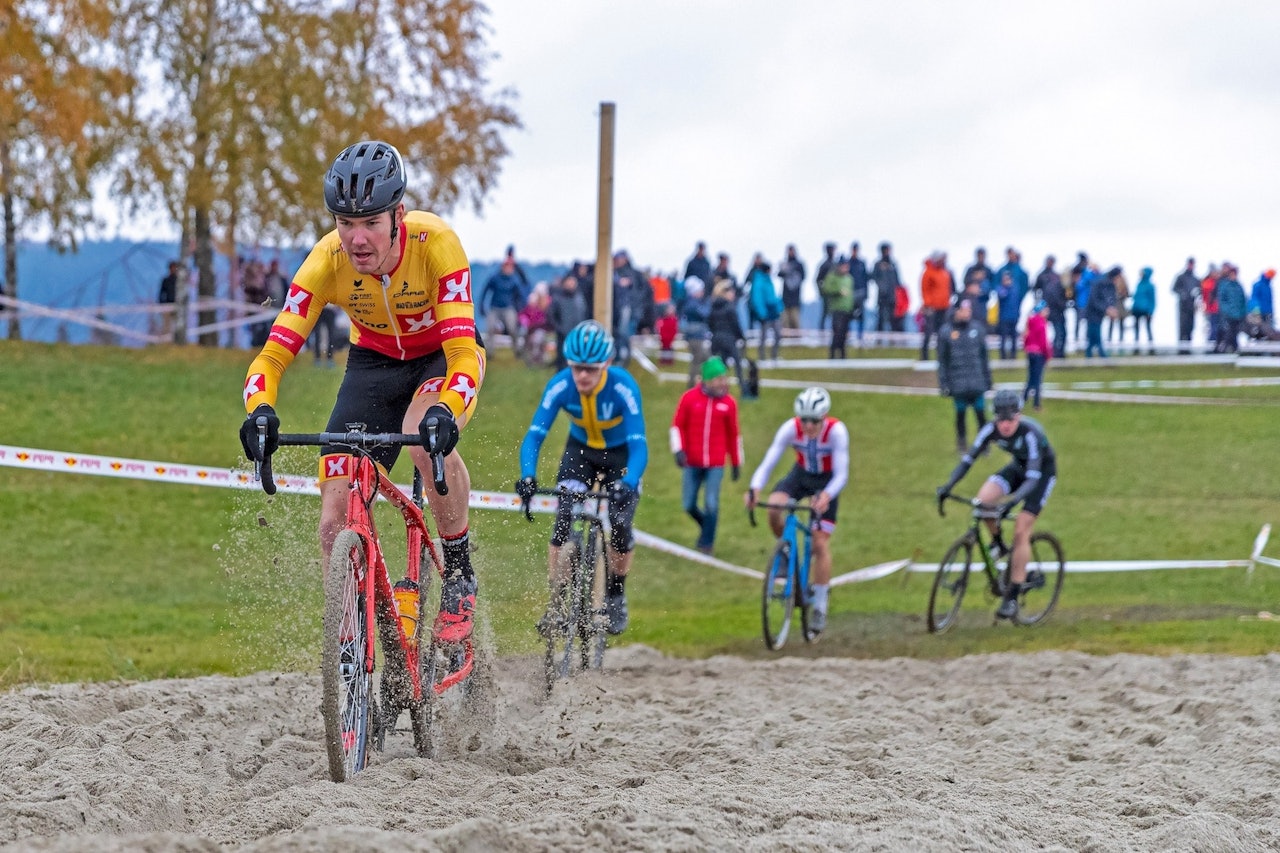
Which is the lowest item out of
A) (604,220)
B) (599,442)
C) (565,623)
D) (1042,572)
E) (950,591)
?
(950,591)

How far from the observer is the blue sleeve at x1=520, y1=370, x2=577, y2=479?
397 inches

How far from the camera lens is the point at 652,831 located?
513 cm

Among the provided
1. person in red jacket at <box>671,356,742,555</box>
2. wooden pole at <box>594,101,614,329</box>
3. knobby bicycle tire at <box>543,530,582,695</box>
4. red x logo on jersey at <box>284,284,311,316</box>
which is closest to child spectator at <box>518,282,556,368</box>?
person in red jacket at <box>671,356,742,555</box>

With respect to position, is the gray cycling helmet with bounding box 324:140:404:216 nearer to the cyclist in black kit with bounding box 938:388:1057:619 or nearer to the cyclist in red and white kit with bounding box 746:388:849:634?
the cyclist in red and white kit with bounding box 746:388:849:634

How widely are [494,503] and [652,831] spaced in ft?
32.8

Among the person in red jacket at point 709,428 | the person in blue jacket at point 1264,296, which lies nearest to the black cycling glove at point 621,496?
the person in red jacket at point 709,428

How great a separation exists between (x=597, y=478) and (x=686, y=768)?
4.33 metres

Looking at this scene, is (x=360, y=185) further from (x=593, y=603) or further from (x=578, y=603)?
(x=593, y=603)

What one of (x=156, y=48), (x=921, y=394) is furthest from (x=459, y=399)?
(x=156, y=48)

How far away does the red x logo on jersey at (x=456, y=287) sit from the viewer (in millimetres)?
6754

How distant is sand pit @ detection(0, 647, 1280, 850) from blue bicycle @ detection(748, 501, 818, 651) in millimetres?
2335

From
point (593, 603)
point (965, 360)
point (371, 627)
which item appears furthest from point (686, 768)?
point (965, 360)

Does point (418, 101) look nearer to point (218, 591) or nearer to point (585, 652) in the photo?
point (218, 591)

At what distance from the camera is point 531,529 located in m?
14.6
